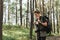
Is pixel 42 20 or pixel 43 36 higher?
pixel 42 20

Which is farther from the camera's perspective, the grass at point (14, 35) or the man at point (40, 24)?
the grass at point (14, 35)

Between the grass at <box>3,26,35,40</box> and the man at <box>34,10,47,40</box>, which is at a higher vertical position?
the man at <box>34,10,47,40</box>

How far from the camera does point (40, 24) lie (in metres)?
5.13

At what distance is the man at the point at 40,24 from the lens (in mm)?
5094

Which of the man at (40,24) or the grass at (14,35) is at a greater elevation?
the man at (40,24)

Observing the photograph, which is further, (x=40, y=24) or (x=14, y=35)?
(x=14, y=35)

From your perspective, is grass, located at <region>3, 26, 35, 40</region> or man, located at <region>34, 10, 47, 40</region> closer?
man, located at <region>34, 10, 47, 40</region>

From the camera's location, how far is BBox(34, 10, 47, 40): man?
201 inches

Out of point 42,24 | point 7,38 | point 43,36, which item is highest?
point 42,24

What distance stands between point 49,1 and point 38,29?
23659 millimetres

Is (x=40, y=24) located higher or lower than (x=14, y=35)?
higher

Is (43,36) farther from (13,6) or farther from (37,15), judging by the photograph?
(13,6)

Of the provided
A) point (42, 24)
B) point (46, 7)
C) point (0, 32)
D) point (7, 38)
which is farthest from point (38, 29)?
point (46, 7)

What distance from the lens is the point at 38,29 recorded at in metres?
5.21
